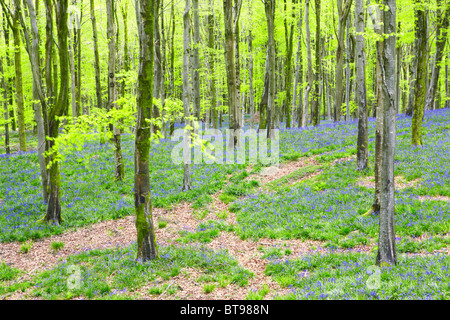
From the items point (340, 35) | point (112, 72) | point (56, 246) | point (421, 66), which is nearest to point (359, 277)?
point (56, 246)

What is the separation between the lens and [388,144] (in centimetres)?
601

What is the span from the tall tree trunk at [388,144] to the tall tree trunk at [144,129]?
5.40 metres

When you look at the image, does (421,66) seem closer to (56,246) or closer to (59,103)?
(59,103)

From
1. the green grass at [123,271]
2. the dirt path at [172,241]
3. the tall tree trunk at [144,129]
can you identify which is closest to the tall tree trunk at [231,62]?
the dirt path at [172,241]

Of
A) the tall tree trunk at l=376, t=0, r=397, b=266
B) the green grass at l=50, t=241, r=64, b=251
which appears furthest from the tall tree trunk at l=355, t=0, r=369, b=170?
the green grass at l=50, t=241, r=64, b=251

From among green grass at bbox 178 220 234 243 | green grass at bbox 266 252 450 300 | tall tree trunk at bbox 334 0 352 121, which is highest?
tall tree trunk at bbox 334 0 352 121

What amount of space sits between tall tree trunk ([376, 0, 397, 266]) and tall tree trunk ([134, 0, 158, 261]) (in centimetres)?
540

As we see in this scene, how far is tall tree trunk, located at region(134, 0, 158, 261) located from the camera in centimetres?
732

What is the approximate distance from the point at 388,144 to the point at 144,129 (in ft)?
18.9

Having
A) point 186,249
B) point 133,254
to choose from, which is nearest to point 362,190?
point 186,249

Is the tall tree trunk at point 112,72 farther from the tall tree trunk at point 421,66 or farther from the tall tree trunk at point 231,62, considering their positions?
the tall tree trunk at point 421,66

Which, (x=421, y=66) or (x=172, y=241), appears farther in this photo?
(x=421, y=66)

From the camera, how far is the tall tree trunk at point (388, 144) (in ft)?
19.0

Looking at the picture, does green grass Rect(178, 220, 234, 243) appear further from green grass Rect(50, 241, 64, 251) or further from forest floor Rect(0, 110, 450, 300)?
green grass Rect(50, 241, 64, 251)
